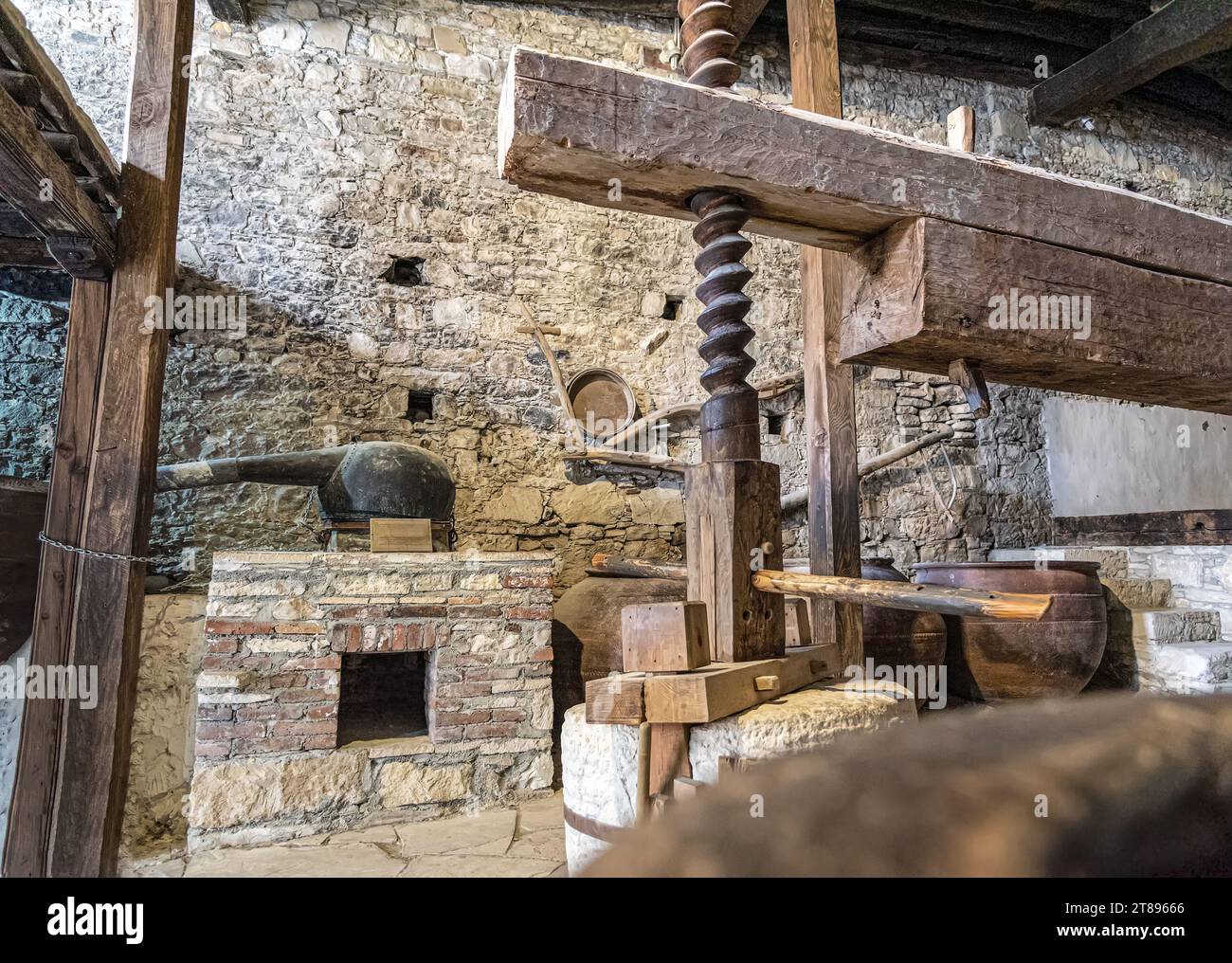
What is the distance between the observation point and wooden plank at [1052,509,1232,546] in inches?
181

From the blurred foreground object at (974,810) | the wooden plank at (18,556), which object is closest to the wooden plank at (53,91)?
the wooden plank at (18,556)

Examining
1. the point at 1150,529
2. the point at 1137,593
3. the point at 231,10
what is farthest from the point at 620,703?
the point at 231,10

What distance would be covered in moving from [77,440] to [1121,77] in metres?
7.17

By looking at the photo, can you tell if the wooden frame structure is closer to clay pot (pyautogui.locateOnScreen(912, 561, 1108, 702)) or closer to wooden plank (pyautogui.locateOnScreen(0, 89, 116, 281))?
wooden plank (pyautogui.locateOnScreen(0, 89, 116, 281))

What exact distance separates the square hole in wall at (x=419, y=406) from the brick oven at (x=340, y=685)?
1617mm

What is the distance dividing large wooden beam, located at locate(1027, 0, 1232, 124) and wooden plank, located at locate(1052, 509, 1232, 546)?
10.3 ft

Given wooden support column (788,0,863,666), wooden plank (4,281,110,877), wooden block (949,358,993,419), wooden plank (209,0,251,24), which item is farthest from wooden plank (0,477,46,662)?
wooden block (949,358,993,419)

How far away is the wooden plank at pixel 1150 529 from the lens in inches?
181

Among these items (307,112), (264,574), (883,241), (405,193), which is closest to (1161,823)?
(883,241)

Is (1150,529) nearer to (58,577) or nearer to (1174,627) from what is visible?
(1174,627)

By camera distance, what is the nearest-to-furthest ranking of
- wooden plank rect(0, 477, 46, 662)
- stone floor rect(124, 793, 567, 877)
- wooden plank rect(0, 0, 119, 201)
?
1. wooden plank rect(0, 0, 119, 201)
2. stone floor rect(124, 793, 567, 877)
3. wooden plank rect(0, 477, 46, 662)

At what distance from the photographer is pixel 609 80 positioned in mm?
1266

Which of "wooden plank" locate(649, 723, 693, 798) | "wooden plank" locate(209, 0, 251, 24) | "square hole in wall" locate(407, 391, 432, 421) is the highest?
"wooden plank" locate(209, 0, 251, 24)
